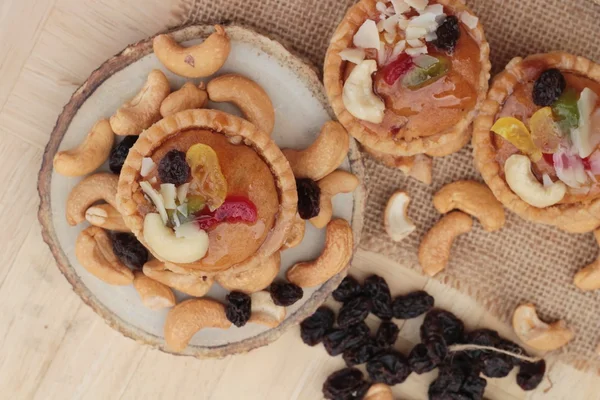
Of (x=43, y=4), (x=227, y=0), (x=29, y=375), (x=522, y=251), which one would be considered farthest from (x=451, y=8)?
(x=29, y=375)

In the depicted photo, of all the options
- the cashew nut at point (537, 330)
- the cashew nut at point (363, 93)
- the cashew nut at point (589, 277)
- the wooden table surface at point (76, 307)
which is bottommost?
the wooden table surface at point (76, 307)

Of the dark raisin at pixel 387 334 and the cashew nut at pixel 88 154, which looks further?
the dark raisin at pixel 387 334

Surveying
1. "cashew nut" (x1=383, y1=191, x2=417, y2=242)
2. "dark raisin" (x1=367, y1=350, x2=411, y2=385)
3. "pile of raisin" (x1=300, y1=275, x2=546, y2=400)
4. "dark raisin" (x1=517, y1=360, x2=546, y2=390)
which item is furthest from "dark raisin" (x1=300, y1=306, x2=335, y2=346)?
"dark raisin" (x1=517, y1=360, x2=546, y2=390)

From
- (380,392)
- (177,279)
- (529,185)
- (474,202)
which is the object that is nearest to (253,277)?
(177,279)

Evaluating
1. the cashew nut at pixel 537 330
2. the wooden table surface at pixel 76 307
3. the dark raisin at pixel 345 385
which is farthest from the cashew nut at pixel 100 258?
the cashew nut at pixel 537 330

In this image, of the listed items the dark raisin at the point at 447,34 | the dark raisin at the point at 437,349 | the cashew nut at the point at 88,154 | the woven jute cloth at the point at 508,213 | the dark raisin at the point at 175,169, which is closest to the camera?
the dark raisin at the point at 175,169

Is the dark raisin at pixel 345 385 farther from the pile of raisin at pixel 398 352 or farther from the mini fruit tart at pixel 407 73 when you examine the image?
the mini fruit tart at pixel 407 73
